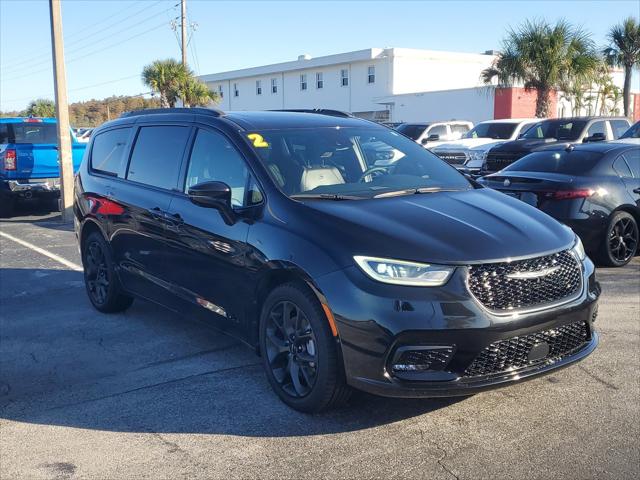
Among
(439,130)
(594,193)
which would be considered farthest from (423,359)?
(439,130)

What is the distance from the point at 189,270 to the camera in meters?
5.03

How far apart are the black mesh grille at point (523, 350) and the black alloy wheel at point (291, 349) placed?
0.93m

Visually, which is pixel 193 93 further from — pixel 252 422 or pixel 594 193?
pixel 252 422

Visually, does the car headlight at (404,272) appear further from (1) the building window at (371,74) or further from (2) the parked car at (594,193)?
(1) the building window at (371,74)

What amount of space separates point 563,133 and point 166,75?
23.0 metres

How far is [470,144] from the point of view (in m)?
18.2

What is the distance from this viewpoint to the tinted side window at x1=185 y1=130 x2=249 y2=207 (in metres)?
4.71

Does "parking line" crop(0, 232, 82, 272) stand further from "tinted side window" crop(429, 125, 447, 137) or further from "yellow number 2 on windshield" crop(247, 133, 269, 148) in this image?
"tinted side window" crop(429, 125, 447, 137)

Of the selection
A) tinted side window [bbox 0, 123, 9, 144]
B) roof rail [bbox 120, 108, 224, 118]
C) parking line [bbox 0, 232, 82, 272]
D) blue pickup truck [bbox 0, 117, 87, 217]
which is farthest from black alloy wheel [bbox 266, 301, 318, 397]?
tinted side window [bbox 0, 123, 9, 144]

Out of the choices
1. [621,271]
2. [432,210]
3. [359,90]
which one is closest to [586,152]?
[621,271]

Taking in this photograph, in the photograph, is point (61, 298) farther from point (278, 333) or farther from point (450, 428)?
point (450, 428)

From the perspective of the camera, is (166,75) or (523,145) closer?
(523,145)

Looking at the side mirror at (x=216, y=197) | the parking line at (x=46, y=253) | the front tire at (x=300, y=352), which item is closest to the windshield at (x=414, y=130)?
the parking line at (x=46, y=253)

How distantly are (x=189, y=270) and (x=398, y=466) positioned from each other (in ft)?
7.28
